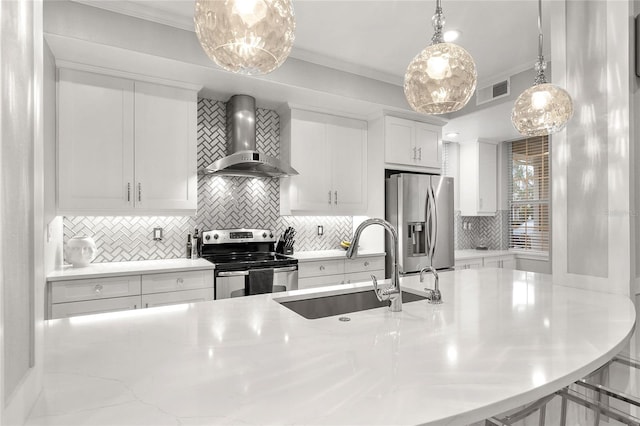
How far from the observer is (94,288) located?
7.91 ft

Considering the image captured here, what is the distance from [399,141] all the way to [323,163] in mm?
898

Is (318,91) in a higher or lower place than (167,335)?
higher

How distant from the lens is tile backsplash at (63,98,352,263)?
2949 mm

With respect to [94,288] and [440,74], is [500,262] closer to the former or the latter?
[440,74]

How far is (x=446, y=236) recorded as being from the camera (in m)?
3.86

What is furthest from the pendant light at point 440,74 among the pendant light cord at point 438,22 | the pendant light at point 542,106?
the pendant light at point 542,106

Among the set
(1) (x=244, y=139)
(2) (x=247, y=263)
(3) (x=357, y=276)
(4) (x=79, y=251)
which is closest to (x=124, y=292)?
(4) (x=79, y=251)

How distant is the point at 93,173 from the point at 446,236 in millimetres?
3455

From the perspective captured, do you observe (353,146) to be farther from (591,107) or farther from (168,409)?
(168,409)

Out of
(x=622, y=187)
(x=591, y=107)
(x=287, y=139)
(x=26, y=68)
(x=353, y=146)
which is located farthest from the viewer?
(x=353, y=146)

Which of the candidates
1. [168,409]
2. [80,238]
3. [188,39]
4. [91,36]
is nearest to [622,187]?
[168,409]

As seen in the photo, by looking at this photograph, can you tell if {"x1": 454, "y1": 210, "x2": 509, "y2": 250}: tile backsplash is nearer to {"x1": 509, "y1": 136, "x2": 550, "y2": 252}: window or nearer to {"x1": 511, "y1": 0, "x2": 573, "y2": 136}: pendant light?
{"x1": 509, "y1": 136, "x2": 550, "y2": 252}: window

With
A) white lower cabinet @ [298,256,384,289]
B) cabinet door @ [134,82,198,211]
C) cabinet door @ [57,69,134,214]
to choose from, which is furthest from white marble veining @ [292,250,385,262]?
cabinet door @ [57,69,134,214]

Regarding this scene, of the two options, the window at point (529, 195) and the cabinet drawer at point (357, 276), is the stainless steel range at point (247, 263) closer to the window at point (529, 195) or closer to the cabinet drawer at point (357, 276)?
the cabinet drawer at point (357, 276)
